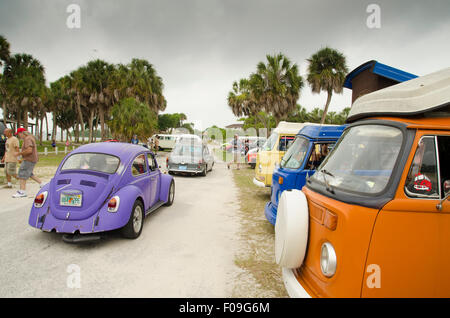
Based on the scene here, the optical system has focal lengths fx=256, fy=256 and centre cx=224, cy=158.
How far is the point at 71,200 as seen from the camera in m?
4.09

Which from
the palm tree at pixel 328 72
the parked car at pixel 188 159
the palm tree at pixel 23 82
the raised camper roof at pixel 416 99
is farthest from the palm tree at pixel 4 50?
the raised camper roof at pixel 416 99

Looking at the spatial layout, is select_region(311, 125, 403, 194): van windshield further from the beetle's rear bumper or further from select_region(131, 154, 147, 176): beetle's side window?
select_region(131, 154, 147, 176): beetle's side window

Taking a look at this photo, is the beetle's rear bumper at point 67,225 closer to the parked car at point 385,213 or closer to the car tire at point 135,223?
the car tire at point 135,223

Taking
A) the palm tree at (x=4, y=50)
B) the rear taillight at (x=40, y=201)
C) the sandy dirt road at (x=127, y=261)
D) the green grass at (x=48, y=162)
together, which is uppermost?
the palm tree at (x=4, y=50)

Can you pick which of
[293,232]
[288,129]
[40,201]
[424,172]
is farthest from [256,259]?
[288,129]

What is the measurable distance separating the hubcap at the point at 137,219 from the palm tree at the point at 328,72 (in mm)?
19703

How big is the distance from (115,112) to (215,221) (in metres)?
22.9

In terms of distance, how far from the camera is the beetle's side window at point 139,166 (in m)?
5.13

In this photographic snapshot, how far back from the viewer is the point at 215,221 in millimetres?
5973

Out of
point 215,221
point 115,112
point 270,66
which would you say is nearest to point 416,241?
point 215,221

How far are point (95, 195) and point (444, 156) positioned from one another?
4.47 meters

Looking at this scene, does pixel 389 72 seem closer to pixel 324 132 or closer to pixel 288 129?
pixel 324 132
